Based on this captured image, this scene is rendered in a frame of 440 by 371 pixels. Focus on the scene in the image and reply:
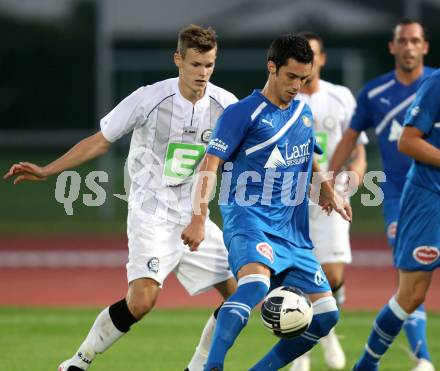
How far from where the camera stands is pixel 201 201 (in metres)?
6.52

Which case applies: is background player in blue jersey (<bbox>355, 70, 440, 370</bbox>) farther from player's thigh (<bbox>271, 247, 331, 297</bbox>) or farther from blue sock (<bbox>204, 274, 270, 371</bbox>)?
blue sock (<bbox>204, 274, 270, 371</bbox>)

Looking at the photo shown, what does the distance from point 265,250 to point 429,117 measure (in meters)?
1.44

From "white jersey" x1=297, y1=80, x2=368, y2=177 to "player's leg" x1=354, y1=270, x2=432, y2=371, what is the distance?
6.14ft

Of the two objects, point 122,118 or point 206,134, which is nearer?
point 122,118

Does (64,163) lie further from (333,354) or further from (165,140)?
(333,354)

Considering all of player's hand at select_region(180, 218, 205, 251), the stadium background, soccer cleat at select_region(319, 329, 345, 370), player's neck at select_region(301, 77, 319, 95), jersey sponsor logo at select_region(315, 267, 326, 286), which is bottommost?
the stadium background

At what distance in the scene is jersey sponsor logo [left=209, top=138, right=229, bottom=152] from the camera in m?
6.44

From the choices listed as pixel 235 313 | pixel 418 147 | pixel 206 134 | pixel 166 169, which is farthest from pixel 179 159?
pixel 418 147

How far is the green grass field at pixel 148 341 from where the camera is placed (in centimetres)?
853

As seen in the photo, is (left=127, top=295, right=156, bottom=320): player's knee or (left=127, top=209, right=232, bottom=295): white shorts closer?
(left=127, top=295, right=156, bottom=320): player's knee

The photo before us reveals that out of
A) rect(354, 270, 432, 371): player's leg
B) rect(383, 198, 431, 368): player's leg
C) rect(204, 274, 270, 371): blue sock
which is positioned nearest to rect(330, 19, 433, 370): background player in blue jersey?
rect(383, 198, 431, 368): player's leg

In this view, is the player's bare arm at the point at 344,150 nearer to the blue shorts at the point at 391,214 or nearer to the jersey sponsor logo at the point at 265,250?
the blue shorts at the point at 391,214

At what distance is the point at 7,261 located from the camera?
1612cm

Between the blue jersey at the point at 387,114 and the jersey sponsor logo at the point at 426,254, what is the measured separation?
1.69m
